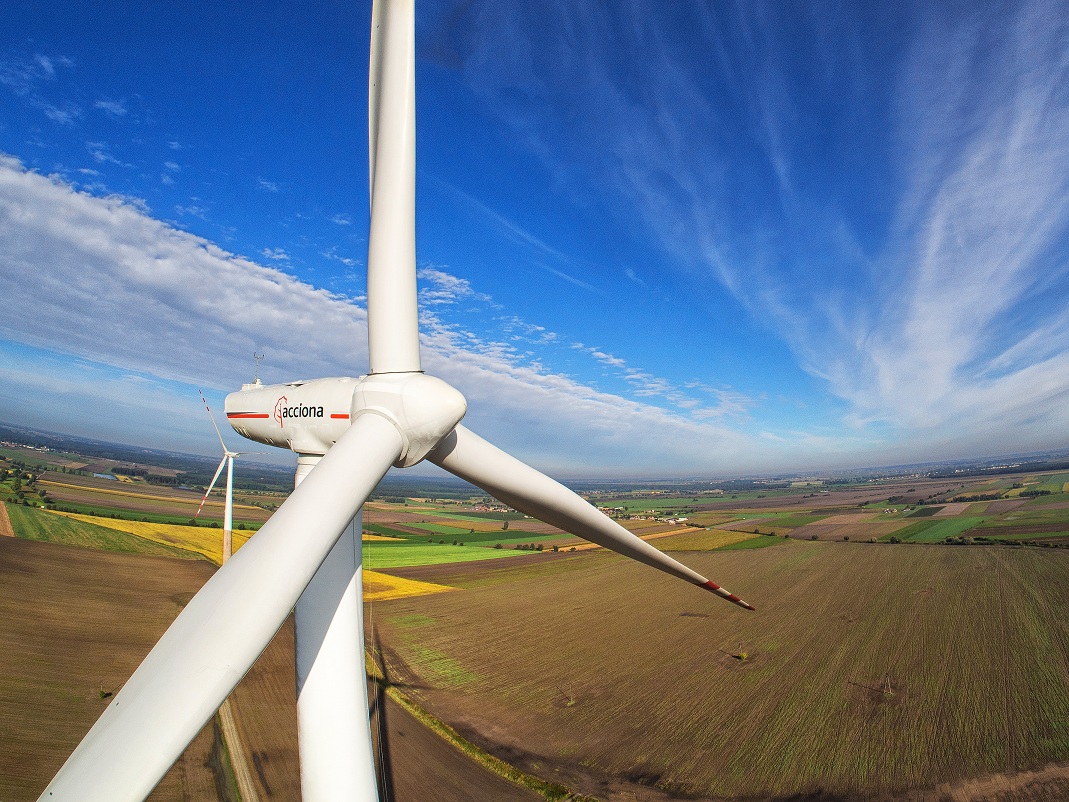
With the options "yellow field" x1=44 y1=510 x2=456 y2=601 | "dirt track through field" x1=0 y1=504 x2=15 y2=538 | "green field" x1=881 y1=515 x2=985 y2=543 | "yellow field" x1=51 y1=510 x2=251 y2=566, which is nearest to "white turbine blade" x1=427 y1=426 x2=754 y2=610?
"yellow field" x1=44 y1=510 x2=456 y2=601

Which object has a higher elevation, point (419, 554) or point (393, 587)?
point (419, 554)

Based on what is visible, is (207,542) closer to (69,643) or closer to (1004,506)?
(69,643)

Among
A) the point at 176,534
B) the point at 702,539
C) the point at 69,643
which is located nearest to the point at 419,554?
the point at 176,534

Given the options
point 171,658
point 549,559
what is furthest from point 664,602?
point 171,658

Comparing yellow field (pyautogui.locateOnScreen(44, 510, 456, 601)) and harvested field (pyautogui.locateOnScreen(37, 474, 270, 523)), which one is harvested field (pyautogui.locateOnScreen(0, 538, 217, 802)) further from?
harvested field (pyautogui.locateOnScreen(37, 474, 270, 523))

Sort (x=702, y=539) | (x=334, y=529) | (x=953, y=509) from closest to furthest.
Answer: (x=334, y=529) → (x=702, y=539) → (x=953, y=509)
